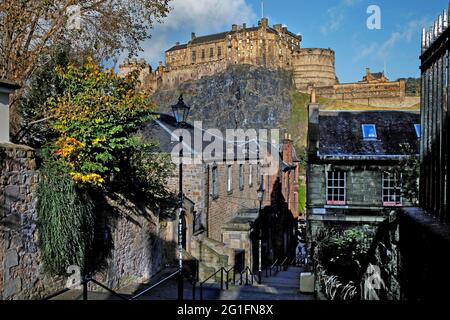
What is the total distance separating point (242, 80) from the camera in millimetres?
91250

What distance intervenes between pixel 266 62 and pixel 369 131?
75610 millimetres

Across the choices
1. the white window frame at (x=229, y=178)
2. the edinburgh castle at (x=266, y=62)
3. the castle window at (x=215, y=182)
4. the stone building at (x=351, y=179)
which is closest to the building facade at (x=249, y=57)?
the edinburgh castle at (x=266, y=62)

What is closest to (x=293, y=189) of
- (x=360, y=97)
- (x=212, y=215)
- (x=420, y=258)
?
(x=212, y=215)

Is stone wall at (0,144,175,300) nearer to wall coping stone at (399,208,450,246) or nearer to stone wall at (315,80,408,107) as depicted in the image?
wall coping stone at (399,208,450,246)

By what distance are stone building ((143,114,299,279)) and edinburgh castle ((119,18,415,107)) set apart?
62.4 metres

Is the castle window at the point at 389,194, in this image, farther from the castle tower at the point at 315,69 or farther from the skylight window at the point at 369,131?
the castle tower at the point at 315,69

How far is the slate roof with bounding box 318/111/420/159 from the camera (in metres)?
18.7

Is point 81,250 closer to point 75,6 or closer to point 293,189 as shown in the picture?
point 75,6

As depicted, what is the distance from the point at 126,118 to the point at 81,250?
11.6 feet

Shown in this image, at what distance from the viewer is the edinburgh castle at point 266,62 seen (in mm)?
86438

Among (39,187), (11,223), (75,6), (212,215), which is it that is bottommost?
(212,215)

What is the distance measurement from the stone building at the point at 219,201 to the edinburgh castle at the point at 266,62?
62.4 m

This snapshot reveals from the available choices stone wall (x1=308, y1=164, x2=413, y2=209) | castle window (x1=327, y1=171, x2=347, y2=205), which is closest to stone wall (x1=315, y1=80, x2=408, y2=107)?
stone wall (x1=308, y1=164, x2=413, y2=209)

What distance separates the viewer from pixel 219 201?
20875 mm
